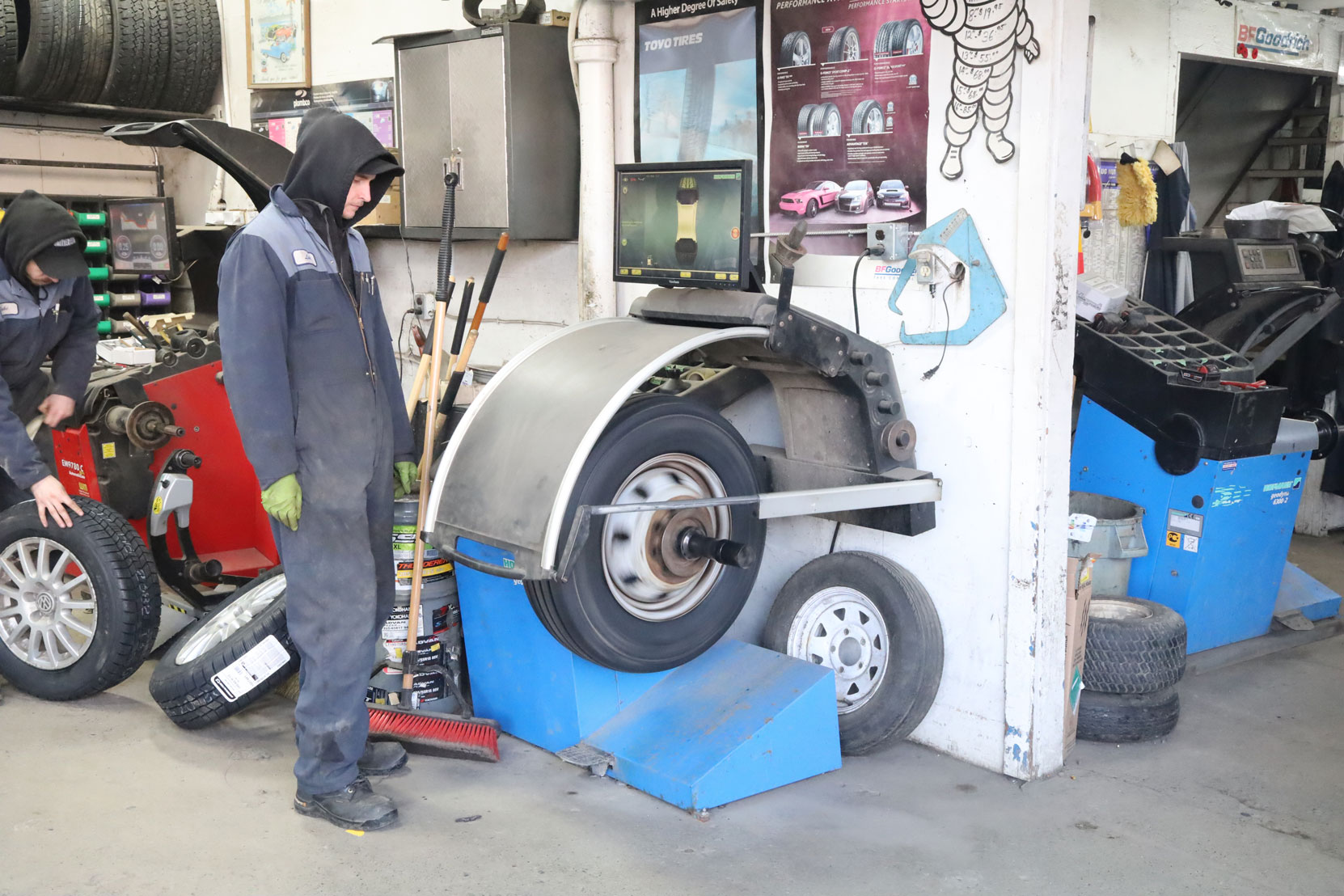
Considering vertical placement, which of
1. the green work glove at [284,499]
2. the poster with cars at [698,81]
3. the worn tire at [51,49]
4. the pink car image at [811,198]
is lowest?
the green work glove at [284,499]

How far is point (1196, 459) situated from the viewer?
3.57 meters

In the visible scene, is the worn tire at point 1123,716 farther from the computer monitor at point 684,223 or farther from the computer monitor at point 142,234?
the computer monitor at point 142,234

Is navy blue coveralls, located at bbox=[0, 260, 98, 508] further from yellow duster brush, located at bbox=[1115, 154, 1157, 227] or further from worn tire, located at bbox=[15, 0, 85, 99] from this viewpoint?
yellow duster brush, located at bbox=[1115, 154, 1157, 227]

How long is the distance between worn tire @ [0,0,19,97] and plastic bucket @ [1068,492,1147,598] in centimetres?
497

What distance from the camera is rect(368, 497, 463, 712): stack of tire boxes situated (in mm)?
3178

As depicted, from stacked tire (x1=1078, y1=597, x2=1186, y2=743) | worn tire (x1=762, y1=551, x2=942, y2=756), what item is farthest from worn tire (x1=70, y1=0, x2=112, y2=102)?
stacked tire (x1=1078, y1=597, x2=1186, y2=743)

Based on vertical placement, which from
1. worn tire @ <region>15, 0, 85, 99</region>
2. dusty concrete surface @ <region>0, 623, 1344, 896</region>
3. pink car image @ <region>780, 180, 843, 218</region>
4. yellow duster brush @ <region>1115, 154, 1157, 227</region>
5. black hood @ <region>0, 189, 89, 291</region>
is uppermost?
worn tire @ <region>15, 0, 85, 99</region>

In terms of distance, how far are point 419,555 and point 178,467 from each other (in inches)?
50.3

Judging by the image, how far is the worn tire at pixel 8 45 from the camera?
5.30 m

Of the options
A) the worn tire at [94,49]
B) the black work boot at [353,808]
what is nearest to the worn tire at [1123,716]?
the black work boot at [353,808]

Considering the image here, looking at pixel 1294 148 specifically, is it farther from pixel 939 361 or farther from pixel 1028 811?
pixel 1028 811

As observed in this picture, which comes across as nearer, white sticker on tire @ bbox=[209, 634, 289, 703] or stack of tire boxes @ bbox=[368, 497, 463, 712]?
white sticker on tire @ bbox=[209, 634, 289, 703]

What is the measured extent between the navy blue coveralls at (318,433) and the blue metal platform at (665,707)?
0.28m

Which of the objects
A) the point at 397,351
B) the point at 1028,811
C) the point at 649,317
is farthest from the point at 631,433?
the point at 397,351
